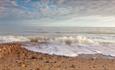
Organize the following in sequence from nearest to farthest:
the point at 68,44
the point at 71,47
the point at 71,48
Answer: the point at 71,48 < the point at 71,47 < the point at 68,44

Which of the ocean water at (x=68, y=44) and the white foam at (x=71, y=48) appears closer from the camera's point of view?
the white foam at (x=71, y=48)

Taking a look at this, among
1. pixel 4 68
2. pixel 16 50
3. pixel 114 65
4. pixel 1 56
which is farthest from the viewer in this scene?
pixel 16 50

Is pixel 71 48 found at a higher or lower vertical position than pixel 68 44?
higher

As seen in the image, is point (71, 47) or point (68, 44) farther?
point (68, 44)

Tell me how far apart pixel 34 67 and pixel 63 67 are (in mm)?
966

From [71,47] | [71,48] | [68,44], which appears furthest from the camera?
[68,44]

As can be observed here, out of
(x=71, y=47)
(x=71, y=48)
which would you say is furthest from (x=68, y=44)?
(x=71, y=48)

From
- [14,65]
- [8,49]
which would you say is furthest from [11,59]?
[8,49]

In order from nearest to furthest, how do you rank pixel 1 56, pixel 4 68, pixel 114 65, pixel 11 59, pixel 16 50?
1. pixel 4 68
2. pixel 114 65
3. pixel 11 59
4. pixel 1 56
5. pixel 16 50

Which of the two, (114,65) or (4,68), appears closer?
(4,68)

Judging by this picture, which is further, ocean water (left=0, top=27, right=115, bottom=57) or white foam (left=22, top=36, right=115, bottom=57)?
ocean water (left=0, top=27, right=115, bottom=57)

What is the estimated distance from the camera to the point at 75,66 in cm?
1005

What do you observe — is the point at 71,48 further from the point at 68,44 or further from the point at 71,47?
the point at 68,44

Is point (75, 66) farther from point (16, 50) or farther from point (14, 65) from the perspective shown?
point (16, 50)
